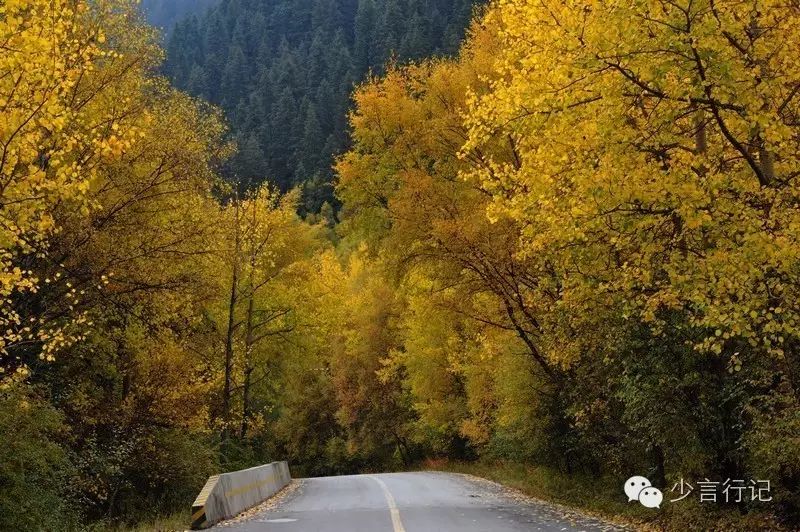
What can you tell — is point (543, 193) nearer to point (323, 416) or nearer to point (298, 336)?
point (298, 336)

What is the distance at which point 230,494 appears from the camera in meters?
14.4

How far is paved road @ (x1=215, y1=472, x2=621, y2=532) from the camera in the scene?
11.4 meters

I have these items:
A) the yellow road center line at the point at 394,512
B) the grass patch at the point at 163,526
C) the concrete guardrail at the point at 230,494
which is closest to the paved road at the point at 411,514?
the yellow road center line at the point at 394,512

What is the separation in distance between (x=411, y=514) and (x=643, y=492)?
4541mm

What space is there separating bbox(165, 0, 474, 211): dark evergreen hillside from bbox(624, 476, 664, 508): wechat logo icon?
69612 millimetres

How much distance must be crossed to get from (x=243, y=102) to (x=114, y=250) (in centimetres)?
11276

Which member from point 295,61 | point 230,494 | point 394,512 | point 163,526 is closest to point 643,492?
point 394,512

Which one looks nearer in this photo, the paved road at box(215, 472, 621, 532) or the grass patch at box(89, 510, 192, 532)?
the paved road at box(215, 472, 621, 532)

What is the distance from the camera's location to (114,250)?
13883mm

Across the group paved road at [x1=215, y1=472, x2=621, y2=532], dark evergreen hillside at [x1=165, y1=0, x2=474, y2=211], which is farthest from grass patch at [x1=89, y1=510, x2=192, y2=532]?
dark evergreen hillside at [x1=165, y1=0, x2=474, y2=211]

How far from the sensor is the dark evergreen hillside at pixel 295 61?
328 feet

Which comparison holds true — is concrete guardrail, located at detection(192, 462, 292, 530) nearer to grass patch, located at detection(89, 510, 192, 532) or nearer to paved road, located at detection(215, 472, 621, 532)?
paved road, located at detection(215, 472, 621, 532)

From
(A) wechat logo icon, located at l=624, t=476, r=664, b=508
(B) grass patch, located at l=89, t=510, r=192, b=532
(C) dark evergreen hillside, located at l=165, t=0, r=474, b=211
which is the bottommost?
(A) wechat logo icon, located at l=624, t=476, r=664, b=508

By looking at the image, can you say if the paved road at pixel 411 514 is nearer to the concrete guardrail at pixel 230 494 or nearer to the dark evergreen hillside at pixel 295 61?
the concrete guardrail at pixel 230 494
